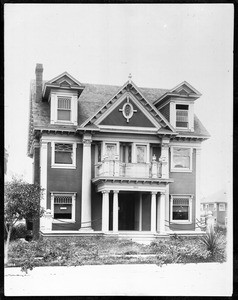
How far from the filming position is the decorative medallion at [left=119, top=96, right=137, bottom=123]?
24.3 m

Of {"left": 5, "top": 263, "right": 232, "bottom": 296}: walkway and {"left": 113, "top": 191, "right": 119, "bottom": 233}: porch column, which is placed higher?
{"left": 113, "top": 191, "right": 119, "bottom": 233}: porch column

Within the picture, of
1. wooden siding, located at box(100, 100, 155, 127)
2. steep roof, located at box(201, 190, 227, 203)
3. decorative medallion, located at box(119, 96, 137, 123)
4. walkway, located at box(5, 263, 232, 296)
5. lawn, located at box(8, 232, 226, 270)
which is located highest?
decorative medallion, located at box(119, 96, 137, 123)

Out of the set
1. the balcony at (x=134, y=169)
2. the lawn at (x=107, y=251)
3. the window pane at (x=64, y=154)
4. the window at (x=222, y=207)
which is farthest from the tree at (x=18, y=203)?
the window at (x=222, y=207)

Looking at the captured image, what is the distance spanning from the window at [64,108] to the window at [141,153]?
313 cm

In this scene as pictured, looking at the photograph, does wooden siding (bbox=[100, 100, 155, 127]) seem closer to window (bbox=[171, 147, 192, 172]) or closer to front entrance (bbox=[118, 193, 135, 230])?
window (bbox=[171, 147, 192, 172])

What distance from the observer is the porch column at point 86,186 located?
23.9 m

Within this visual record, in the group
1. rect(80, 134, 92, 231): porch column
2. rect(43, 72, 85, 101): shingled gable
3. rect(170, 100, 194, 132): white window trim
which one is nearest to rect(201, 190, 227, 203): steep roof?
rect(170, 100, 194, 132): white window trim

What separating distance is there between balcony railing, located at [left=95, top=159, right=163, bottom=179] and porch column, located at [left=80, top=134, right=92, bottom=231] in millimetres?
428

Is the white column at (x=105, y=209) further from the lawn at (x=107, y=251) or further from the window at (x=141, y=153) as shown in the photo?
the window at (x=141, y=153)

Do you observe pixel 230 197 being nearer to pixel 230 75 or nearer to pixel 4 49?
pixel 230 75

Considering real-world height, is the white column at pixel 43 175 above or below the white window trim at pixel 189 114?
below

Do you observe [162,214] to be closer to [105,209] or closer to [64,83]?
[105,209]

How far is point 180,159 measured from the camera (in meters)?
24.7
